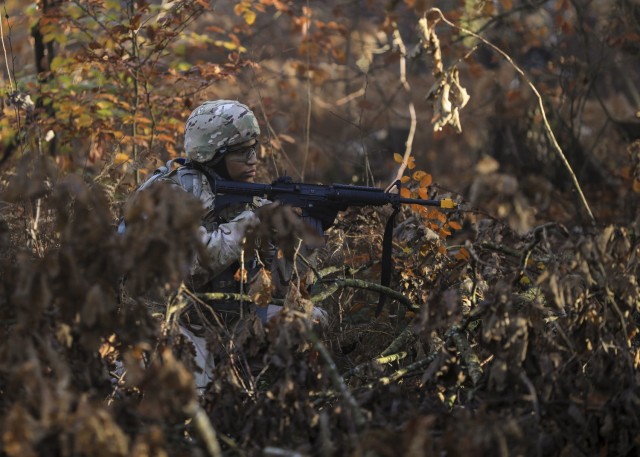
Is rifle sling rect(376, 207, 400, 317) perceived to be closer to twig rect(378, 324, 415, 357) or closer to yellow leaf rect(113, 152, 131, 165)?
twig rect(378, 324, 415, 357)

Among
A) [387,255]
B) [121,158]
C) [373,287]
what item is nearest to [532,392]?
[373,287]

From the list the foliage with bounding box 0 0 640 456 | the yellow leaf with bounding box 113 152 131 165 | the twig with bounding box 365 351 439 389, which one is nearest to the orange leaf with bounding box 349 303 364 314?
the foliage with bounding box 0 0 640 456

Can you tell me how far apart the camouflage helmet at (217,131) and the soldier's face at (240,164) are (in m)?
0.06

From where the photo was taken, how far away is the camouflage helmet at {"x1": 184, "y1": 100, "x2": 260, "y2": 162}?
14.7 ft

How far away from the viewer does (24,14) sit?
6863mm

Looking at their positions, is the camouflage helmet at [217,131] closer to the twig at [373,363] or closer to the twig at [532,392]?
the twig at [373,363]

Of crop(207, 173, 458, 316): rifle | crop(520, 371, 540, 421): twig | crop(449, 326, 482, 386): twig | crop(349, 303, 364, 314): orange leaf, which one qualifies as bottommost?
crop(349, 303, 364, 314): orange leaf

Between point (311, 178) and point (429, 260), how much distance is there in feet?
12.3

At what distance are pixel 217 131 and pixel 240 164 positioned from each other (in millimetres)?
216

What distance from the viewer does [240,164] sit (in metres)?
4.58

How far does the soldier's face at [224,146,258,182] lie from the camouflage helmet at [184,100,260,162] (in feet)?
0.18

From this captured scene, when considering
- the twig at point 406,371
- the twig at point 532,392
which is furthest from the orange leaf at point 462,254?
the twig at point 532,392

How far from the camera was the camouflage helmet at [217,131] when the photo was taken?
14.7ft

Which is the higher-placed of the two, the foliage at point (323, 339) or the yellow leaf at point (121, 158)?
the foliage at point (323, 339)
